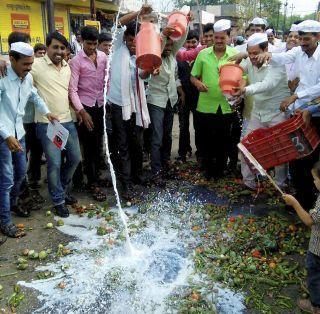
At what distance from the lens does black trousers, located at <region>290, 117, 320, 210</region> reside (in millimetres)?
4332

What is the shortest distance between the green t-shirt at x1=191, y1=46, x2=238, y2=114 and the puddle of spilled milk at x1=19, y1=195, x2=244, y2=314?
1888 mm

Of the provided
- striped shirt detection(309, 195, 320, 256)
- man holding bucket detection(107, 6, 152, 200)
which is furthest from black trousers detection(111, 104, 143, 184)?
striped shirt detection(309, 195, 320, 256)

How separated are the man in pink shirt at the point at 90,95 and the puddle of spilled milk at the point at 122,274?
42.6 inches

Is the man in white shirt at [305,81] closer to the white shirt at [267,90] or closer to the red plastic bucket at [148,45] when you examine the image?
the white shirt at [267,90]

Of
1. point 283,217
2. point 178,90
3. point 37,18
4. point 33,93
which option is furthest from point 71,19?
point 283,217

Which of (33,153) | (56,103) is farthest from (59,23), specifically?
(56,103)

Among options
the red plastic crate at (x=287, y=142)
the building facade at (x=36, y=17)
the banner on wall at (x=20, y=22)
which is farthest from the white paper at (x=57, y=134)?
the banner on wall at (x=20, y=22)

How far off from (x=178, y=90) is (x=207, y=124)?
3.14 ft

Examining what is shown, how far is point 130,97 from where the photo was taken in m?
4.90

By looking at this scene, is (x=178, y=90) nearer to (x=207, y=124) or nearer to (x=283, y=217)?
(x=207, y=124)

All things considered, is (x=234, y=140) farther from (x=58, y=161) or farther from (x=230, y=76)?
(x=58, y=161)

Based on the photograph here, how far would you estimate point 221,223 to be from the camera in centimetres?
443

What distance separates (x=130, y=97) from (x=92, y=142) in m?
0.86

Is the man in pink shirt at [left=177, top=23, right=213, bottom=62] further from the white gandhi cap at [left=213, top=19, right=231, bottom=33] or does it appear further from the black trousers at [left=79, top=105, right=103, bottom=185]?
the black trousers at [left=79, top=105, right=103, bottom=185]
